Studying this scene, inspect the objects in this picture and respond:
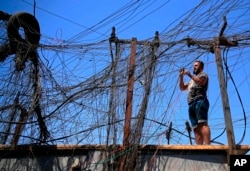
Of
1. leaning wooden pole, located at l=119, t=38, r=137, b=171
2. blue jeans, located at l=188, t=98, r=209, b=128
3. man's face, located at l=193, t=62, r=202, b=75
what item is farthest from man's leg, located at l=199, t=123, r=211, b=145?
leaning wooden pole, located at l=119, t=38, r=137, b=171

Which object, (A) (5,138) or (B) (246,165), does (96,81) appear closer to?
(A) (5,138)

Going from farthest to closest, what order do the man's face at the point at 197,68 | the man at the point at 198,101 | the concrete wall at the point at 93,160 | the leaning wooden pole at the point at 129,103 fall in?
the man's face at the point at 197,68 → the man at the point at 198,101 → the leaning wooden pole at the point at 129,103 → the concrete wall at the point at 93,160

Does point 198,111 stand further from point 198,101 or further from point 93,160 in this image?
point 93,160

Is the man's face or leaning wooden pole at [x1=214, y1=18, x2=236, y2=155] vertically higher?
the man's face

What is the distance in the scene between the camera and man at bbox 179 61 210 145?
5.96 meters

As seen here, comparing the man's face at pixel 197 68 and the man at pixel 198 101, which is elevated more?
the man's face at pixel 197 68

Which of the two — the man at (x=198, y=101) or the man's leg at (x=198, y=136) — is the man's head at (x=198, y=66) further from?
the man's leg at (x=198, y=136)

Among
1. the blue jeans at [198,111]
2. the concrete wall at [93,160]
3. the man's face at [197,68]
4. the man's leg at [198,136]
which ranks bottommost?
the concrete wall at [93,160]

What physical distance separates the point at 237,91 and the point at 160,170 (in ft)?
6.48

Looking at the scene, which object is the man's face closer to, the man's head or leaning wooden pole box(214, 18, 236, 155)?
the man's head

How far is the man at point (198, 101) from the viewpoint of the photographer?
19.5 ft

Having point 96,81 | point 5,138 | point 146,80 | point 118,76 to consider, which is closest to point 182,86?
point 146,80

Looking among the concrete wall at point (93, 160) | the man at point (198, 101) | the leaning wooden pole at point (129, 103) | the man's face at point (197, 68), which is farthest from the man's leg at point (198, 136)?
the leaning wooden pole at point (129, 103)

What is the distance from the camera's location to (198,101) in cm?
617
